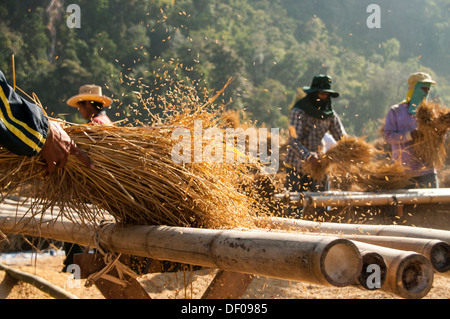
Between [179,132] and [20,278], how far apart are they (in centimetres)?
286

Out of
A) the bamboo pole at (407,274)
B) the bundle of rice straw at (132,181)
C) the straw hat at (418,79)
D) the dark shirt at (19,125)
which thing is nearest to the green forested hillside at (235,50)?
the bundle of rice straw at (132,181)

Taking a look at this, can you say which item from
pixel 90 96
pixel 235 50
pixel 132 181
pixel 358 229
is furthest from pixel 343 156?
pixel 235 50

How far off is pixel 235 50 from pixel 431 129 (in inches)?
1399

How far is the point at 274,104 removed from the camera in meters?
38.8

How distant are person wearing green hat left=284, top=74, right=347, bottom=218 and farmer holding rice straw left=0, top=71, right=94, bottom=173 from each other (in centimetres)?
283

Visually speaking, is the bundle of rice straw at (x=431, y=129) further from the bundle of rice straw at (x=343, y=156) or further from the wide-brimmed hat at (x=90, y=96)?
the wide-brimmed hat at (x=90, y=96)

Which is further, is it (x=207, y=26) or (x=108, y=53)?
(x=207, y=26)

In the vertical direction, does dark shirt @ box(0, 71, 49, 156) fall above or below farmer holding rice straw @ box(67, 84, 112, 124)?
below

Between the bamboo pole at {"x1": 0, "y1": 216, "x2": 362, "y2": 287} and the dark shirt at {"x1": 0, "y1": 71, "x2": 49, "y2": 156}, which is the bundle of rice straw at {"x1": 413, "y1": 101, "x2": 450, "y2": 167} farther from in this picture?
the dark shirt at {"x1": 0, "y1": 71, "x2": 49, "y2": 156}

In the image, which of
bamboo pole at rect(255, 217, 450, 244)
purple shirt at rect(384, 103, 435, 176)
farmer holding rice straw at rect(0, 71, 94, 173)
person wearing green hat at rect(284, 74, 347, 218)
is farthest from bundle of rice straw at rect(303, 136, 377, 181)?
farmer holding rice straw at rect(0, 71, 94, 173)

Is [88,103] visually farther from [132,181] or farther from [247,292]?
[132,181]

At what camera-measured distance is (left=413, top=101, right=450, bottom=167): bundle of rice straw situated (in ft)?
14.9

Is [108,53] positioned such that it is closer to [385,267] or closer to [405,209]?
[405,209]

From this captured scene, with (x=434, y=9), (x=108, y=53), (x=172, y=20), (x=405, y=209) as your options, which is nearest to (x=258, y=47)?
(x=172, y=20)
